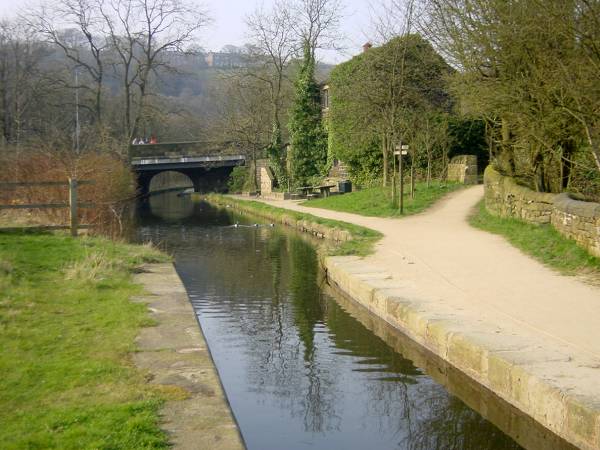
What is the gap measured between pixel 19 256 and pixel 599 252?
9575 millimetres

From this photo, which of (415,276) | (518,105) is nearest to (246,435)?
(415,276)

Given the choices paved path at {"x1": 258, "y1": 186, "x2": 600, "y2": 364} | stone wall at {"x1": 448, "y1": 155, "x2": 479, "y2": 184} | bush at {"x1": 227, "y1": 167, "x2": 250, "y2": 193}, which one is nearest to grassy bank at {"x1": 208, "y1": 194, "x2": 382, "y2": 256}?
paved path at {"x1": 258, "y1": 186, "x2": 600, "y2": 364}

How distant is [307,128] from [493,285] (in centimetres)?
2951

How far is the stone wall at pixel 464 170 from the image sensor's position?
28000 mm

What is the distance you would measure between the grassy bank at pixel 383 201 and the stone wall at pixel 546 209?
3217 millimetres

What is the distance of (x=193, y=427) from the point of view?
4.97 metres

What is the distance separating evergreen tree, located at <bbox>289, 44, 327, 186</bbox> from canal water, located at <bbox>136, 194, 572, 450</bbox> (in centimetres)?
2471

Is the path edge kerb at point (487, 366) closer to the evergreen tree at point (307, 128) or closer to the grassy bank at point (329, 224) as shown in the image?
the grassy bank at point (329, 224)

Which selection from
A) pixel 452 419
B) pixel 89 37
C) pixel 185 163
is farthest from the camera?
pixel 185 163

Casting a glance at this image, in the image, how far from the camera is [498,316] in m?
8.27

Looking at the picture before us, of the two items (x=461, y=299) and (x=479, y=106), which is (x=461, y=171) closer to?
(x=479, y=106)

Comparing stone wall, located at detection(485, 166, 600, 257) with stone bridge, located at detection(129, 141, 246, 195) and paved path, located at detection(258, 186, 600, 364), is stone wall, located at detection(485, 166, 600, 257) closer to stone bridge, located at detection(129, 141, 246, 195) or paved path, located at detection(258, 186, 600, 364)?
paved path, located at detection(258, 186, 600, 364)

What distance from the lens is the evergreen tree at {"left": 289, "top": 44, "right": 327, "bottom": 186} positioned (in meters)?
38.8

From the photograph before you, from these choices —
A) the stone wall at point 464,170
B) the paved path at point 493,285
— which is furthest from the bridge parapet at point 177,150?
the paved path at point 493,285
